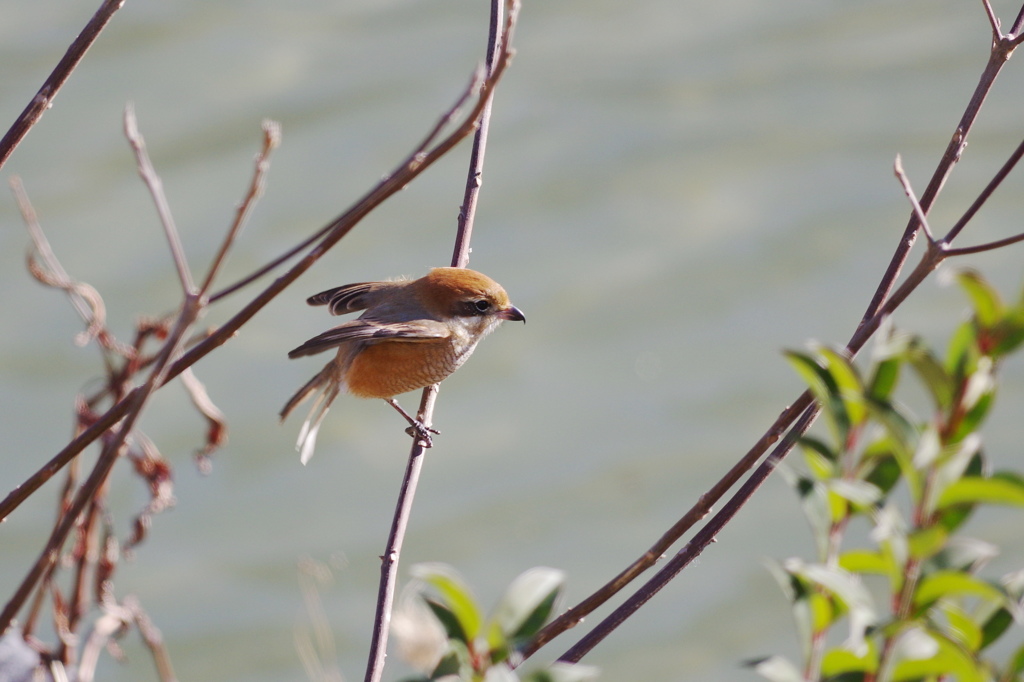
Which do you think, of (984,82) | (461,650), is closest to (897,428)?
(461,650)

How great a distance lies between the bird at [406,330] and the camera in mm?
3650

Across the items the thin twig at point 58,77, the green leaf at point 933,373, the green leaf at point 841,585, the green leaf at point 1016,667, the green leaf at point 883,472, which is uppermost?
the thin twig at point 58,77

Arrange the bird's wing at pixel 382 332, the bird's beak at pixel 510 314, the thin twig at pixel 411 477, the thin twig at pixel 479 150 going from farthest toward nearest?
the bird's beak at pixel 510 314 < the bird's wing at pixel 382 332 < the thin twig at pixel 479 150 < the thin twig at pixel 411 477

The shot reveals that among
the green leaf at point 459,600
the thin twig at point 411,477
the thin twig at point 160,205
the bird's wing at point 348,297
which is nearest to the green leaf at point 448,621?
the green leaf at point 459,600

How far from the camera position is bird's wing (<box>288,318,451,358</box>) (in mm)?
3346

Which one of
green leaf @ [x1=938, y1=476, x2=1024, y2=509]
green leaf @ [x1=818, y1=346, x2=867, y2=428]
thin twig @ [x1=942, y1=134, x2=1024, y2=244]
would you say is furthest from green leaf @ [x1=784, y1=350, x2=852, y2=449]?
thin twig @ [x1=942, y1=134, x2=1024, y2=244]

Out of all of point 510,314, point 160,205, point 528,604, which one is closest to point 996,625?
point 528,604

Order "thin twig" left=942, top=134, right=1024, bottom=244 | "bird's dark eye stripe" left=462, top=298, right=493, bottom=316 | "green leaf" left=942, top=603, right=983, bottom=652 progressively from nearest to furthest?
"green leaf" left=942, top=603, right=983, bottom=652 → "thin twig" left=942, top=134, right=1024, bottom=244 → "bird's dark eye stripe" left=462, top=298, right=493, bottom=316

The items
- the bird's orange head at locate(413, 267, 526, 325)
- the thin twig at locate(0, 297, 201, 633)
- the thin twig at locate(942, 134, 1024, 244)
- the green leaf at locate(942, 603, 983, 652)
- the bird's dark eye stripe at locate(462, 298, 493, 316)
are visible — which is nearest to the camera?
the green leaf at locate(942, 603, 983, 652)

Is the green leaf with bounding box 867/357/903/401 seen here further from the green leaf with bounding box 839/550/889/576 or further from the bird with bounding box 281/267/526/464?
the bird with bounding box 281/267/526/464

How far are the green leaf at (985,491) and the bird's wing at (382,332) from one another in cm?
246

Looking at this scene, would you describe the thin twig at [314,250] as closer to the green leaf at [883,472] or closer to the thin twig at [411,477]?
the thin twig at [411,477]

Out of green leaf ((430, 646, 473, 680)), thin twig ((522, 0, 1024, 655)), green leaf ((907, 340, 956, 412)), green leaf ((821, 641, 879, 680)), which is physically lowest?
A: green leaf ((821, 641, 879, 680))

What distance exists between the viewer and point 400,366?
3734 millimetres
